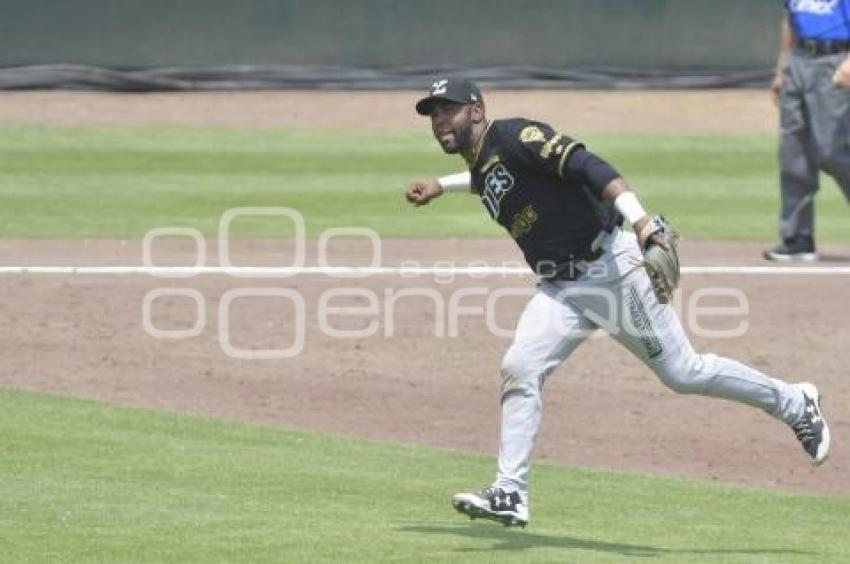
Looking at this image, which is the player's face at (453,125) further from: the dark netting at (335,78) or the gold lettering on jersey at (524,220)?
the dark netting at (335,78)

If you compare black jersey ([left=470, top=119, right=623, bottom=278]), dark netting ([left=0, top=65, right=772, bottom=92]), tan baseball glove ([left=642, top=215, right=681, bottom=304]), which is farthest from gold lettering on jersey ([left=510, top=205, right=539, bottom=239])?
dark netting ([left=0, top=65, right=772, bottom=92])

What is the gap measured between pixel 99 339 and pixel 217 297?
1.31 metres

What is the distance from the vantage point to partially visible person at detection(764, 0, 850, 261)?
14.8m

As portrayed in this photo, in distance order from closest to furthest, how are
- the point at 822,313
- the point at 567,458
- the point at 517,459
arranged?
the point at 517,459
the point at 567,458
the point at 822,313

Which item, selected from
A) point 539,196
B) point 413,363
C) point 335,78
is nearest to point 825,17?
point 413,363

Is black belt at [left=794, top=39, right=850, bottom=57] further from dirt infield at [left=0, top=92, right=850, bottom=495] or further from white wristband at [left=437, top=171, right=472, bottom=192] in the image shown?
white wristband at [left=437, top=171, right=472, bottom=192]

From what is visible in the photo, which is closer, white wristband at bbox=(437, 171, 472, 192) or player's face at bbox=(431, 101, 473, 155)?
player's face at bbox=(431, 101, 473, 155)

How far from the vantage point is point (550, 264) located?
8.18 m

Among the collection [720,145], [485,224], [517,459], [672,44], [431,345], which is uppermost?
[672,44]

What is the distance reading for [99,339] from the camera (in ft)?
40.8

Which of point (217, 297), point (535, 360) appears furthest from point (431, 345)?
point (535, 360)

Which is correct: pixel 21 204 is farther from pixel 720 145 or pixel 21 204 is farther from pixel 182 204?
pixel 720 145

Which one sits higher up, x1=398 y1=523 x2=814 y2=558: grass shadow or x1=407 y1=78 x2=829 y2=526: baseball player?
x1=407 y1=78 x2=829 y2=526: baseball player

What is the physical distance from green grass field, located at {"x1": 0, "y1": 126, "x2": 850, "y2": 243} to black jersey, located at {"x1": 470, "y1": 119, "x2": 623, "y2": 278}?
7.77 meters
